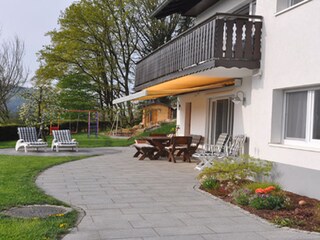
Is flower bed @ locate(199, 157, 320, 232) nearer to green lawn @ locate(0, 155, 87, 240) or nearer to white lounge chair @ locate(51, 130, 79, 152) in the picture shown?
green lawn @ locate(0, 155, 87, 240)

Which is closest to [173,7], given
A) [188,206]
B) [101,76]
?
[188,206]

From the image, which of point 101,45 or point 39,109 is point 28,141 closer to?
point 39,109

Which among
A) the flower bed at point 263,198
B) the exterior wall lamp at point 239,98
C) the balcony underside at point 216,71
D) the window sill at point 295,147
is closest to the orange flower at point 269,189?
the flower bed at point 263,198

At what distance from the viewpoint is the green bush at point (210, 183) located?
10781mm

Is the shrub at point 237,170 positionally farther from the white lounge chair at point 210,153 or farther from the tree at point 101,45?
the tree at point 101,45

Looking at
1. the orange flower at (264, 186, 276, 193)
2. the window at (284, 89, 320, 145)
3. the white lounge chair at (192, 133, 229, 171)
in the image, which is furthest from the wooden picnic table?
the orange flower at (264, 186, 276, 193)

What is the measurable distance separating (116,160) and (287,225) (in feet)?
38.4

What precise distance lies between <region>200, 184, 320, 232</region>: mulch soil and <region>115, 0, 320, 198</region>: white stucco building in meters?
0.48

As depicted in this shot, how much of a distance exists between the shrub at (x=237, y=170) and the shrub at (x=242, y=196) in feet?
4.51

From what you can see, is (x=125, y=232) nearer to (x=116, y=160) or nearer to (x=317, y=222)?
(x=317, y=222)

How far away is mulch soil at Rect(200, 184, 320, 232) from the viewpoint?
23.7ft

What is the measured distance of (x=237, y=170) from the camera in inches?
426

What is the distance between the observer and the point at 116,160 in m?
18.1

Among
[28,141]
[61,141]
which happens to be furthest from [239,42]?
[28,141]
